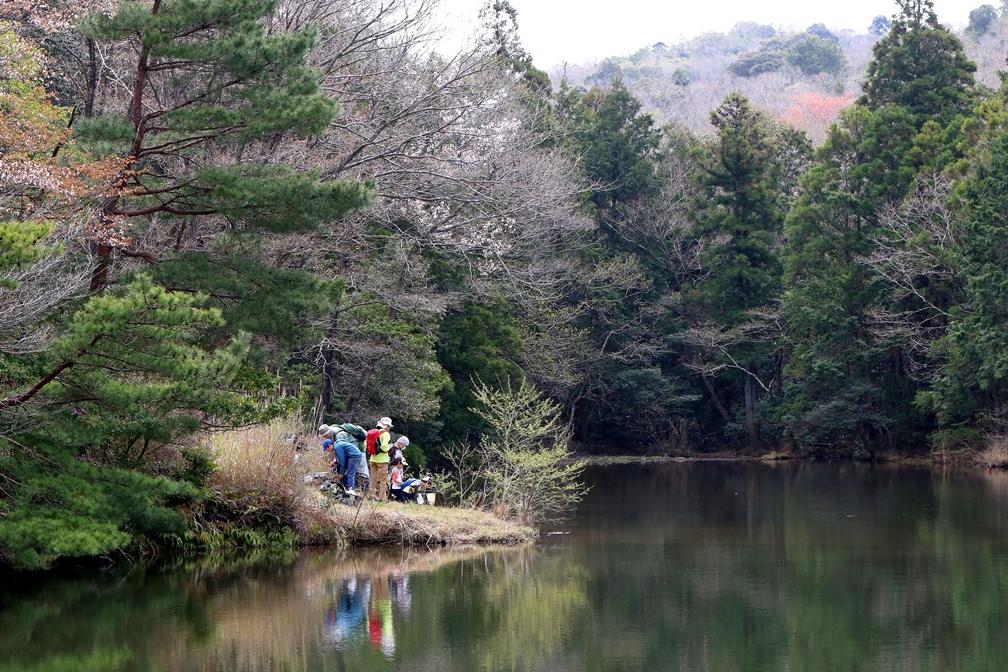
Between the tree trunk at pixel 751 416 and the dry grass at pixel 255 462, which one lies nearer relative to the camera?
the dry grass at pixel 255 462

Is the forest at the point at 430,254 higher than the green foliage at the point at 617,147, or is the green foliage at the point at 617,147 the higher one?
the green foliage at the point at 617,147

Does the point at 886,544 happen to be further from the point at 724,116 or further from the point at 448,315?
the point at 724,116

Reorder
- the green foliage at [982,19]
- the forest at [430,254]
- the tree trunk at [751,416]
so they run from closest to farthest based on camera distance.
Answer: the forest at [430,254] < the tree trunk at [751,416] < the green foliage at [982,19]

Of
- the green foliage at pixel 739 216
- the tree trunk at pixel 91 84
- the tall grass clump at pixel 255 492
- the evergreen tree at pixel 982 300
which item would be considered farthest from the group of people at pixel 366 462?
the green foliage at pixel 739 216

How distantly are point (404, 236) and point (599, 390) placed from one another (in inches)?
889

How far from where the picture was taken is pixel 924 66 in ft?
140

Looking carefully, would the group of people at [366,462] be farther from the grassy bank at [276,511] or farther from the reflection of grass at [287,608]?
the reflection of grass at [287,608]

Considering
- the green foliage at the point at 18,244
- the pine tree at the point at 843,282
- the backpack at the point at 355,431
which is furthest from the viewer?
the pine tree at the point at 843,282

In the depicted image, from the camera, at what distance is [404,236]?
2616 cm

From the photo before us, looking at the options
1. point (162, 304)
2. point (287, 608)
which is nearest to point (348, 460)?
point (287, 608)

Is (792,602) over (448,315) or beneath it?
beneath

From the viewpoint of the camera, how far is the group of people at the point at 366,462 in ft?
64.1

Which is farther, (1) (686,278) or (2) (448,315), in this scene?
(1) (686,278)

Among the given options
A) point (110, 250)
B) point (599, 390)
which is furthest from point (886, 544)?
point (599, 390)
